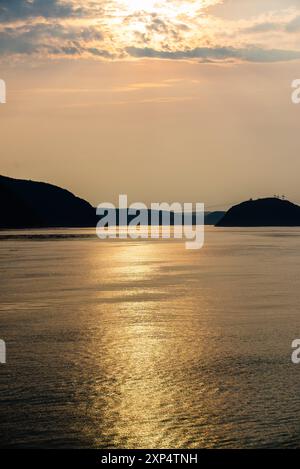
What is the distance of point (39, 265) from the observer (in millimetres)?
68000

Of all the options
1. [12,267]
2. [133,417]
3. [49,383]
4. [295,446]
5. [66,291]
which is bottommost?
[295,446]

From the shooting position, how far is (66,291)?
42.7m

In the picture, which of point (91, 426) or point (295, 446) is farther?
point (91, 426)

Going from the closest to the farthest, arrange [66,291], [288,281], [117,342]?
[117,342], [66,291], [288,281]

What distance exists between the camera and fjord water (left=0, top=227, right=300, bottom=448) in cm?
1403

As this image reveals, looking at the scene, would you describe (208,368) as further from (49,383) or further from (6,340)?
(6,340)

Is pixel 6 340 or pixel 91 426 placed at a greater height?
pixel 6 340

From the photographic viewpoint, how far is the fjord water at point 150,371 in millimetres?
14032

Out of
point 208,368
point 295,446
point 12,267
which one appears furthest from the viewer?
point 12,267

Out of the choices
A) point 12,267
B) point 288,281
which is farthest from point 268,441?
point 12,267

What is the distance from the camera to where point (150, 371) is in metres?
19.3

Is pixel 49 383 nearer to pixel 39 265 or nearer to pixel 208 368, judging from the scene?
pixel 208 368

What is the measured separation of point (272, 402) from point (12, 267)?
51496 millimetres

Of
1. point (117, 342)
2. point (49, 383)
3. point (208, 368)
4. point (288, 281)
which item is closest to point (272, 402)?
point (208, 368)
